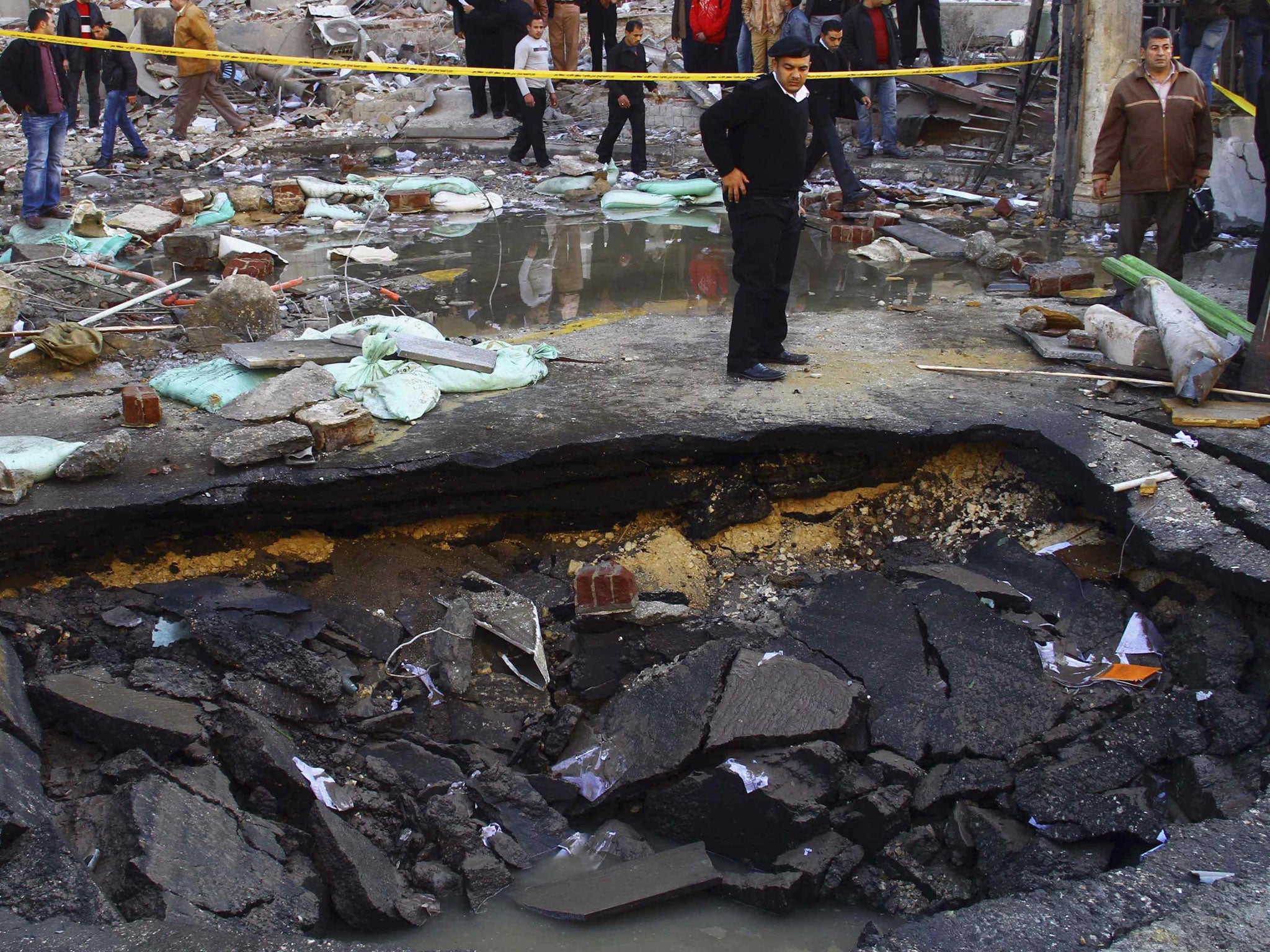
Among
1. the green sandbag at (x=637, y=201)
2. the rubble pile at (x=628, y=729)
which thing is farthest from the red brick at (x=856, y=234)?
the rubble pile at (x=628, y=729)

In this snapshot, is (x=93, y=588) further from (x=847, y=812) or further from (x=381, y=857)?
(x=847, y=812)

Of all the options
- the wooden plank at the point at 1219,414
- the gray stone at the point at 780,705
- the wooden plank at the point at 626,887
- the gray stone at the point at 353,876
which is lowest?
the wooden plank at the point at 626,887

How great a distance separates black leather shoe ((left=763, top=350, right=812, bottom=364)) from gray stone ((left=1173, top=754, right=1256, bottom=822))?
107 inches

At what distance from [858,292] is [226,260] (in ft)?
15.7

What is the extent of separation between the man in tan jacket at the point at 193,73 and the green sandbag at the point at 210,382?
8.39 metres

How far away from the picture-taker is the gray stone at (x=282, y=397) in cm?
457

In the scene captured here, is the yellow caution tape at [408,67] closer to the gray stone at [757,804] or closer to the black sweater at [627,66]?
the black sweater at [627,66]

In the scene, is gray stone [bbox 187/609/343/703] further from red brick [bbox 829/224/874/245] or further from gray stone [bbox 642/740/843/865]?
red brick [bbox 829/224/874/245]

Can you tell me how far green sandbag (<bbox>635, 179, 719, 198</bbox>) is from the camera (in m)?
10.6

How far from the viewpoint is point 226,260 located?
7.94 metres

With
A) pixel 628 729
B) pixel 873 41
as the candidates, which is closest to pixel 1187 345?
pixel 628 729

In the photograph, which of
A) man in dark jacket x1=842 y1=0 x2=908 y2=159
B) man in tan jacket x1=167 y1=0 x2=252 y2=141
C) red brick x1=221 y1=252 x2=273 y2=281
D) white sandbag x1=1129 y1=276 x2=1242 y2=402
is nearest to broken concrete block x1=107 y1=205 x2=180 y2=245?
red brick x1=221 y1=252 x2=273 y2=281

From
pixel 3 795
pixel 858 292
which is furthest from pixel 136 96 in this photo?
pixel 3 795

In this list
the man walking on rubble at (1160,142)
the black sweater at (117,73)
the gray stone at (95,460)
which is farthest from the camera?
the black sweater at (117,73)
